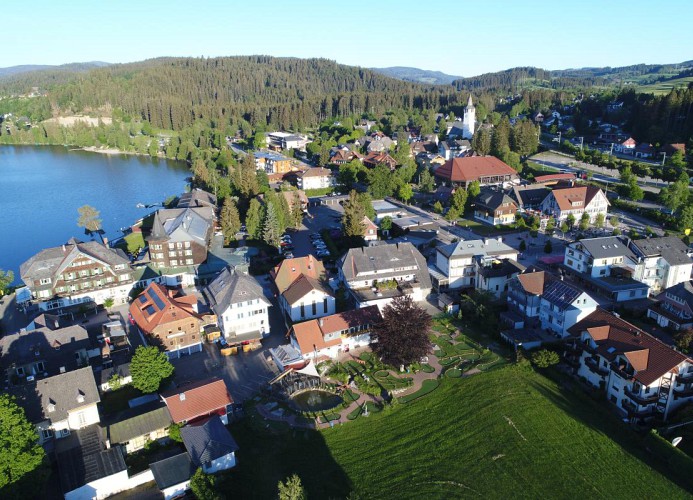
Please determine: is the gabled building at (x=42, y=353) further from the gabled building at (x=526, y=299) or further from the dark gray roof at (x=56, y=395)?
the gabled building at (x=526, y=299)

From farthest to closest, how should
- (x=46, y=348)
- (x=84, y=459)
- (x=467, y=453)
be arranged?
(x=46, y=348) < (x=467, y=453) < (x=84, y=459)

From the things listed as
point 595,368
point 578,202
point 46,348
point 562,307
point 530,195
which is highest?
point 578,202

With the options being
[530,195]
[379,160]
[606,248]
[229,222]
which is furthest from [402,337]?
[379,160]

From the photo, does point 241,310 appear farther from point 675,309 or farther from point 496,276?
point 675,309

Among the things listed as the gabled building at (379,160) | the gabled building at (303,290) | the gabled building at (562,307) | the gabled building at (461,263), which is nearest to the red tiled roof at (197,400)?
the gabled building at (303,290)

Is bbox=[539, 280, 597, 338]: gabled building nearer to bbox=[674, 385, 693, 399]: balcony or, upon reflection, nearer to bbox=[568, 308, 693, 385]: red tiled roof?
bbox=[568, 308, 693, 385]: red tiled roof
